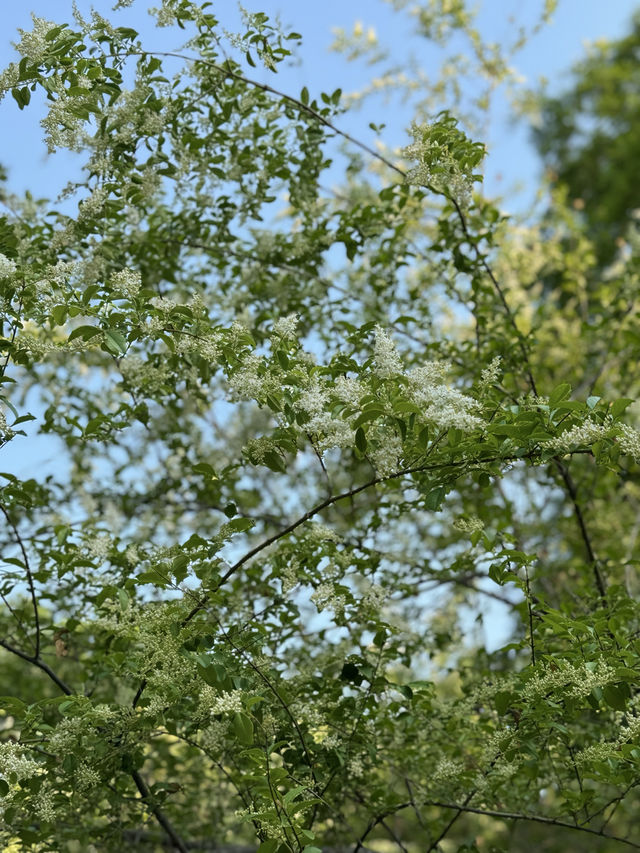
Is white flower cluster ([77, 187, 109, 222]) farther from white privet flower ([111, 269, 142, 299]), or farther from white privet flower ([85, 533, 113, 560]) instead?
white privet flower ([85, 533, 113, 560])

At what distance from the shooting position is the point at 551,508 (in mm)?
7500

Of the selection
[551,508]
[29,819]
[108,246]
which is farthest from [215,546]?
[551,508]

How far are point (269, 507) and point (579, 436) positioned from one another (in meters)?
2.96

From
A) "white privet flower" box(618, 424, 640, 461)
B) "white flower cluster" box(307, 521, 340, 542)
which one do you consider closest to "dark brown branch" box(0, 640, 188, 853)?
"white flower cluster" box(307, 521, 340, 542)

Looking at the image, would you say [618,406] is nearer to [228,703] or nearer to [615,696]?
[615,696]

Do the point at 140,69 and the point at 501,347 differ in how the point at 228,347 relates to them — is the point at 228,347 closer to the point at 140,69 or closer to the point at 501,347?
the point at 140,69

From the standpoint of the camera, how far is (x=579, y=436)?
203 cm

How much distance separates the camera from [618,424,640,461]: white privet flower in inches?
77.3

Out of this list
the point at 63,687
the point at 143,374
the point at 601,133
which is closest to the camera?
the point at 63,687

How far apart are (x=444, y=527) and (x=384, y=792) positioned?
7.38 feet

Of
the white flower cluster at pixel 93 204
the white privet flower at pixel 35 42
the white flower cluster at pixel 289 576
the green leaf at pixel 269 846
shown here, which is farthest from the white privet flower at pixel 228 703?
the white privet flower at pixel 35 42

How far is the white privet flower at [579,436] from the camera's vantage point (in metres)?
2.02

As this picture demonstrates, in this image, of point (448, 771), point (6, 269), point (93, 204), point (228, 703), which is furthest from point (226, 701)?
point (93, 204)

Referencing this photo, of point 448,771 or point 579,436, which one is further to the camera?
point 448,771
